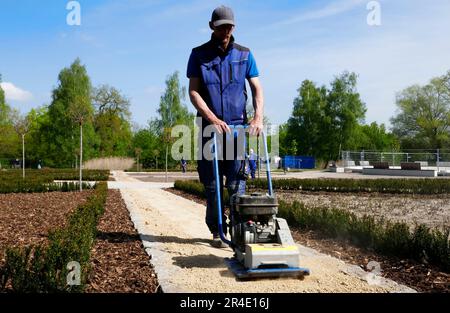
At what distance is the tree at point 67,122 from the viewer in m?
53.8

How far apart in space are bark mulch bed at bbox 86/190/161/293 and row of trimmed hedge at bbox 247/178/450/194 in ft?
41.1

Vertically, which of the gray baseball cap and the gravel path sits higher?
the gray baseball cap

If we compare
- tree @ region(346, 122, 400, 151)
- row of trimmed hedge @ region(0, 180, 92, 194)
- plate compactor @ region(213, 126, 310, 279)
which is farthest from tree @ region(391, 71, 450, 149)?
plate compactor @ region(213, 126, 310, 279)

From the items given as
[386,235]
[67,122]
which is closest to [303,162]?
[67,122]

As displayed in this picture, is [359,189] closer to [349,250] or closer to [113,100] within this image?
[349,250]

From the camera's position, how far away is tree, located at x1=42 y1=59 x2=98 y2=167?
5378 centimetres

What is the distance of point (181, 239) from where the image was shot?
239 inches

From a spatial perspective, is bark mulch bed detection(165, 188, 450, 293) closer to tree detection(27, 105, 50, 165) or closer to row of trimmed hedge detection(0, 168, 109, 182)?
row of trimmed hedge detection(0, 168, 109, 182)

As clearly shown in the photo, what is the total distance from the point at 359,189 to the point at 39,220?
12.8m

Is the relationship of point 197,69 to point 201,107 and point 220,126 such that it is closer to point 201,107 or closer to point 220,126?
point 201,107

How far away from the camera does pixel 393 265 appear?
4.90 metres
